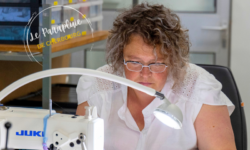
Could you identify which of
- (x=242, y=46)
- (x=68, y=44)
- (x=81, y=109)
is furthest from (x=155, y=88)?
(x=242, y=46)

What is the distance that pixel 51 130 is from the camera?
2.84ft

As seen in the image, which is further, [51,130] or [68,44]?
A: [68,44]

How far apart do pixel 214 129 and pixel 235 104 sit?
0.29 metres

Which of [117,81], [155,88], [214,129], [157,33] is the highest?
[157,33]

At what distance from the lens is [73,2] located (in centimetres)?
175

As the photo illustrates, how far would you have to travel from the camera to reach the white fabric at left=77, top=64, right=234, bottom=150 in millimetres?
1246

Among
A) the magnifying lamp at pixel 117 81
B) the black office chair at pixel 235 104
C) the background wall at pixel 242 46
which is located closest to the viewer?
the magnifying lamp at pixel 117 81

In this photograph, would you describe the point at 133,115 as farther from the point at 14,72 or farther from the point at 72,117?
the point at 14,72

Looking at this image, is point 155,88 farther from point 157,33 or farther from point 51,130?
point 51,130

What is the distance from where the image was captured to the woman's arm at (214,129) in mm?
1156

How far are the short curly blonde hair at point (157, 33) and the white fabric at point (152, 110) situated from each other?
7cm

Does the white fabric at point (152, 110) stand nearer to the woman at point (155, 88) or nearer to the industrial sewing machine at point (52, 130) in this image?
the woman at point (155, 88)

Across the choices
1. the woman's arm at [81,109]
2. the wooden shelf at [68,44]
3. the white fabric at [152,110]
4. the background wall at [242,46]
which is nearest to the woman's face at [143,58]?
the white fabric at [152,110]

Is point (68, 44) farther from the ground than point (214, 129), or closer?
farther from the ground
